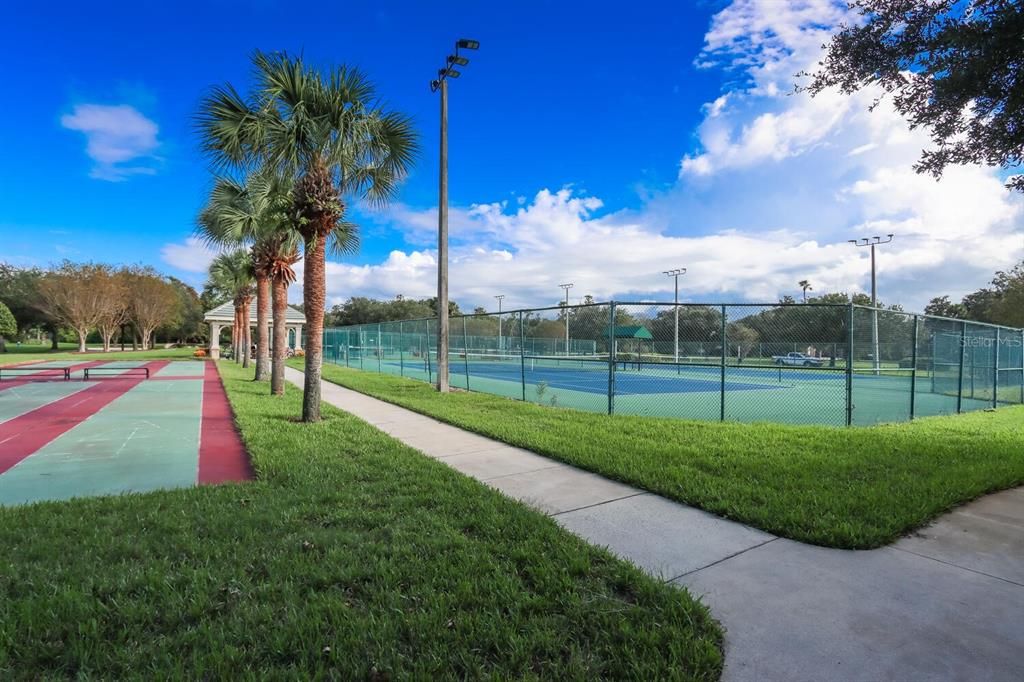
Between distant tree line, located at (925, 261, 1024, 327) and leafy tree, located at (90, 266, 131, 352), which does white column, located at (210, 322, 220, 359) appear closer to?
leafy tree, located at (90, 266, 131, 352)

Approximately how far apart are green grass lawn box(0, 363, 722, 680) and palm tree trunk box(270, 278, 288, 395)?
907 cm

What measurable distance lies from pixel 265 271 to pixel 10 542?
47.0 ft

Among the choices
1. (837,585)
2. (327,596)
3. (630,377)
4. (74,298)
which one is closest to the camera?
(327,596)

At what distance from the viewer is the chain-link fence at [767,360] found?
11.4 m

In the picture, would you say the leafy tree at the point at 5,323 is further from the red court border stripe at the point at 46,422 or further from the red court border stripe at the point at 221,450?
the red court border stripe at the point at 221,450

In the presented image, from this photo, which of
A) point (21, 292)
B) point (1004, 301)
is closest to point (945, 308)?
point (1004, 301)

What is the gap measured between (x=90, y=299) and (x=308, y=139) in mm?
50866

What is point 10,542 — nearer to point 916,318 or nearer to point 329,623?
point 329,623

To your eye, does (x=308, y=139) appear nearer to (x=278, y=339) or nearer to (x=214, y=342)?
(x=278, y=339)

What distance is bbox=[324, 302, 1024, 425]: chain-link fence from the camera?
11391 mm

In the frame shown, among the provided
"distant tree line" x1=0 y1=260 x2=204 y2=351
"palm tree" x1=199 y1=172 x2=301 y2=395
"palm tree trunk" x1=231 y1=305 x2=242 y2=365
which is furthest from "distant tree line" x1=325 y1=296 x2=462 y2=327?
"palm tree" x1=199 y1=172 x2=301 y2=395

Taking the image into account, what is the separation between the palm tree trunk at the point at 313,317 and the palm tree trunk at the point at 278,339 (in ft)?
15.1

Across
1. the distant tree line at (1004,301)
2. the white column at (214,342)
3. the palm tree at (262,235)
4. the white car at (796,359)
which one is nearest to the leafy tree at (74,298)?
the white column at (214,342)

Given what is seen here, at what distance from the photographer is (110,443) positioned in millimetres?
7672
